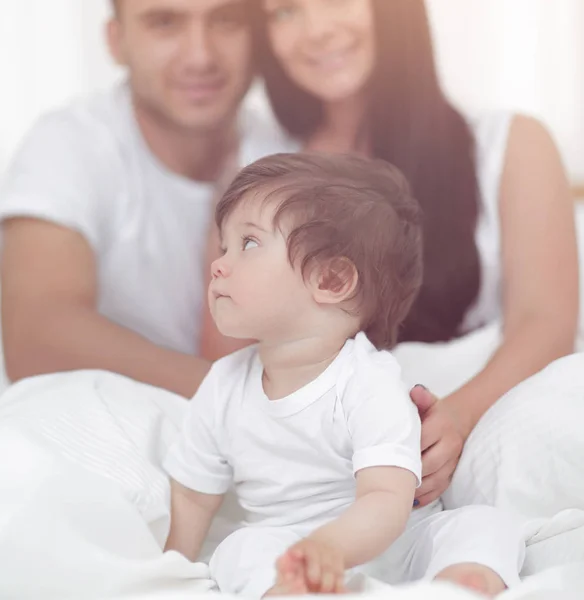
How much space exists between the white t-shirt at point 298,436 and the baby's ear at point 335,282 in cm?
6

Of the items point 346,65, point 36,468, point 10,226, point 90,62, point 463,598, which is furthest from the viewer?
point 90,62

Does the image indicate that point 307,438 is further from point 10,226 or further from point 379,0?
point 379,0

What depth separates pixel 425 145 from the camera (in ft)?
5.08

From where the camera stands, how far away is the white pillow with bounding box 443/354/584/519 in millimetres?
912

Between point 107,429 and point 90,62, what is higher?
point 90,62

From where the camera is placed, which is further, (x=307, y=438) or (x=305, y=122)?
(x=305, y=122)

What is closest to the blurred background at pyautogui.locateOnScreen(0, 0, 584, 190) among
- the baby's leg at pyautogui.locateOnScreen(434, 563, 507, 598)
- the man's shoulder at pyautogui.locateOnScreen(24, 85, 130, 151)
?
the man's shoulder at pyautogui.locateOnScreen(24, 85, 130, 151)

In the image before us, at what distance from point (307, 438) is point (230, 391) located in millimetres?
112

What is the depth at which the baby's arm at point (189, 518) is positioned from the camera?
957 millimetres

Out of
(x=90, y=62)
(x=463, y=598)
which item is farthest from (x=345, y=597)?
(x=90, y=62)

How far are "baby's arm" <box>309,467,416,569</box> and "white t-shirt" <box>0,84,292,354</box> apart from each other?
2.78 ft

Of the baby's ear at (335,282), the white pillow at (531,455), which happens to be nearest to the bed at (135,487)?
the white pillow at (531,455)

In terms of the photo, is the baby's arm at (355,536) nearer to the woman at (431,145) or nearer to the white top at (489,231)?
the woman at (431,145)

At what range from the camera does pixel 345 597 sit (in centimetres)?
65
